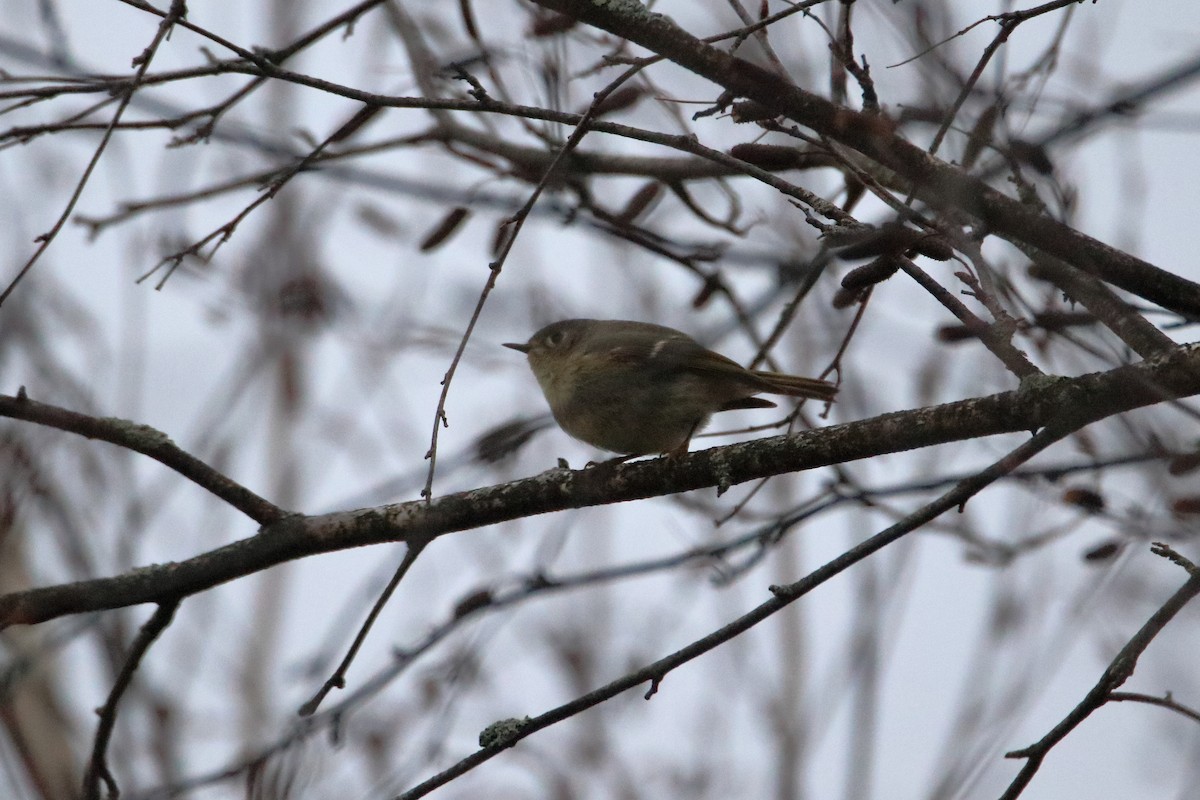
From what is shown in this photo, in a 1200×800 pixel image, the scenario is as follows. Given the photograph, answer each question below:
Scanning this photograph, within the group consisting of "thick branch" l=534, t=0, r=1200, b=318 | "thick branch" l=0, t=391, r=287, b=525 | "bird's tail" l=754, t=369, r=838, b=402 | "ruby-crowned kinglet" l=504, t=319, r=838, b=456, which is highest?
"ruby-crowned kinglet" l=504, t=319, r=838, b=456

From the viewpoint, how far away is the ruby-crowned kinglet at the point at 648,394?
3.97 meters

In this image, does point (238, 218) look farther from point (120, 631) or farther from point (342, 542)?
point (120, 631)

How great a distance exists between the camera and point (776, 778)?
23.6ft

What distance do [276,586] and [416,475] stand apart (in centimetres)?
622

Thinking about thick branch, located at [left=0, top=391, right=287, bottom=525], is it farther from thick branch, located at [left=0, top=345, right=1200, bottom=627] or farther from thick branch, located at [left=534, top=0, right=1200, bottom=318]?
thick branch, located at [left=534, top=0, right=1200, bottom=318]

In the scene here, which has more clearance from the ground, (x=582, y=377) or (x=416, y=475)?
(x=582, y=377)

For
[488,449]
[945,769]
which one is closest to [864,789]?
[945,769]

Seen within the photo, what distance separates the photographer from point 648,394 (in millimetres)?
4004

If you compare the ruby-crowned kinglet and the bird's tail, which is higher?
the ruby-crowned kinglet

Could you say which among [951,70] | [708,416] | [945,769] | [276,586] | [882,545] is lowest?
[882,545]

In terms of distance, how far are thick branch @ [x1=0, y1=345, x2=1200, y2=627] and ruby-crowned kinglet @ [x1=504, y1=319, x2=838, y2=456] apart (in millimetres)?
1099

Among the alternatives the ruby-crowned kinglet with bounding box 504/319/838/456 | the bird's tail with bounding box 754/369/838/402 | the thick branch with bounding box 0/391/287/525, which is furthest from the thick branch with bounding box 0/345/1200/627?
the ruby-crowned kinglet with bounding box 504/319/838/456

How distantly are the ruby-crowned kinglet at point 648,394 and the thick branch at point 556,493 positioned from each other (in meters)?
1.10

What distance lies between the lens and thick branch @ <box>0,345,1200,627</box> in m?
2.21
